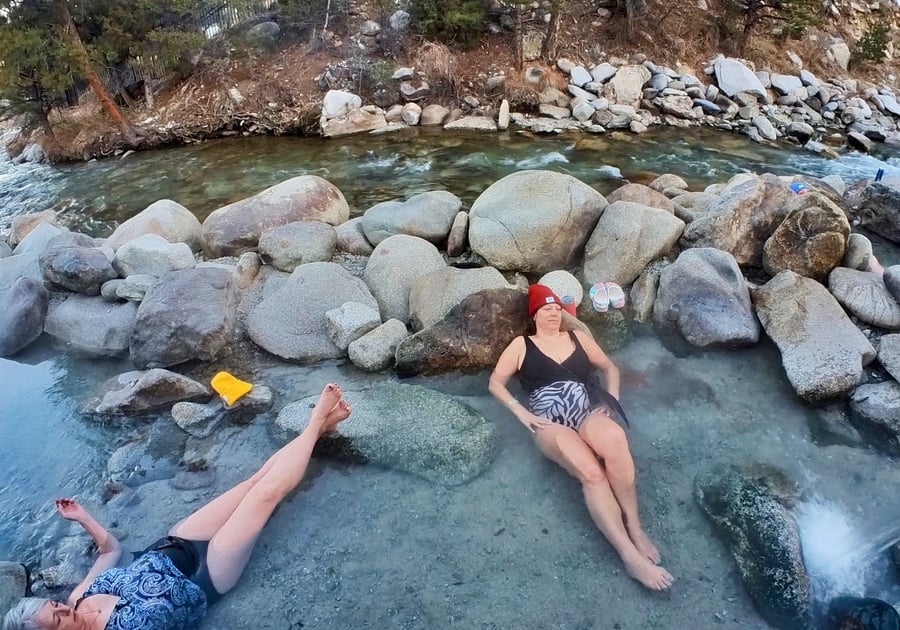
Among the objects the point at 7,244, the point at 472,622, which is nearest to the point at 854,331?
the point at 472,622

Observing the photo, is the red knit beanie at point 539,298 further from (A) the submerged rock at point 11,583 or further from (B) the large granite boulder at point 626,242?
(A) the submerged rock at point 11,583

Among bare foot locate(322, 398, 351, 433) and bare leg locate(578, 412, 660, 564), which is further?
bare foot locate(322, 398, 351, 433)

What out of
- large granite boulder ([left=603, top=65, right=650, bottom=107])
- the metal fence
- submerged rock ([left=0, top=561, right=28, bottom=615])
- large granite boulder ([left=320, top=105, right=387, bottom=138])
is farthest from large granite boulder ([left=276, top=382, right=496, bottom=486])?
the metal fence

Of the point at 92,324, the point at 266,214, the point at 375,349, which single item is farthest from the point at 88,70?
the point at 375,349

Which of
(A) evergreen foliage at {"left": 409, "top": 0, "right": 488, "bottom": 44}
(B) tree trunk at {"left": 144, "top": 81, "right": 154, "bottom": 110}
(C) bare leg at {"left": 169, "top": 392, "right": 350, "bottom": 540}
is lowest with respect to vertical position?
(C) bare leg at {"left": 169, "top": 392, "right": 350, "bottom": 540}

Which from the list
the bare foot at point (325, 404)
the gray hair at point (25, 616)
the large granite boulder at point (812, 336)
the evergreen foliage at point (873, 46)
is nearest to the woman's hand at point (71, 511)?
the gray hair at point (25, 616)

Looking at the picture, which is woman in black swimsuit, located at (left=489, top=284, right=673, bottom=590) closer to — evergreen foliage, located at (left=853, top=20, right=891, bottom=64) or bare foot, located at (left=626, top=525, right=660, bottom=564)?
bare foot, located at (left=626, top=525, right=660, bottom=564)

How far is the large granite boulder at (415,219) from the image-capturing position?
5988mm

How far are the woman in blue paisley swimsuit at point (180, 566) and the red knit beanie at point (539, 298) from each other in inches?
63.9

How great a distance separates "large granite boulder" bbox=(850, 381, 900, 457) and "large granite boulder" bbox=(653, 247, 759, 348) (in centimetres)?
84

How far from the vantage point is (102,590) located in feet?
8.27

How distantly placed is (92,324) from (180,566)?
3109 mm

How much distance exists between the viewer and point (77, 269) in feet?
16.9

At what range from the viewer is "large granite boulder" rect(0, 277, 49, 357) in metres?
4.89
